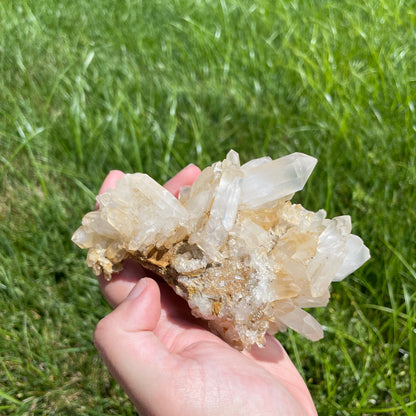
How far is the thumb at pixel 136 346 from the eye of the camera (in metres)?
0.87

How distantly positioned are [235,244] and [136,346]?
28 cm

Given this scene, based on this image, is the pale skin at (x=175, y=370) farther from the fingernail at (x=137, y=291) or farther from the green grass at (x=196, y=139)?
the green grass at (x=196, y=139)

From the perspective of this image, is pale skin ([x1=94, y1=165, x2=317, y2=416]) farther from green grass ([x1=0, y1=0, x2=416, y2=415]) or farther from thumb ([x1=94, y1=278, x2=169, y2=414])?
green grass ([x1=0, y1=0, x2=416, y2=415])

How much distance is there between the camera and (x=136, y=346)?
886 mm

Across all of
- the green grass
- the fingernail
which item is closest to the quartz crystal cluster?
the fingernail

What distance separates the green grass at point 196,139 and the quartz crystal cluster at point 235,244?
349 mm

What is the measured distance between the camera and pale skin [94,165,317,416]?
856 millimetres

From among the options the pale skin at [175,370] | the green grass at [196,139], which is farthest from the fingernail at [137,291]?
the green grass at [196,139]

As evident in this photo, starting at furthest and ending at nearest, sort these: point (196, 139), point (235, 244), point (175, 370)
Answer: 1. point (196, 139)
2. point (235, 244)
3. point (175, 370)

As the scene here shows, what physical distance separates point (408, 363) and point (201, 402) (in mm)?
721

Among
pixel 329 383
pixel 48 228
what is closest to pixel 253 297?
pixel 329 383

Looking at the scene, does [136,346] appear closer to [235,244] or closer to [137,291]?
[137,291]

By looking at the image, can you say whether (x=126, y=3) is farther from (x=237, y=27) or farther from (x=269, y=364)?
(x=269, y=364)

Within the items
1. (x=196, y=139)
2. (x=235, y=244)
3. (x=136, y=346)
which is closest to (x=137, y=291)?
(x=136, y=346)
